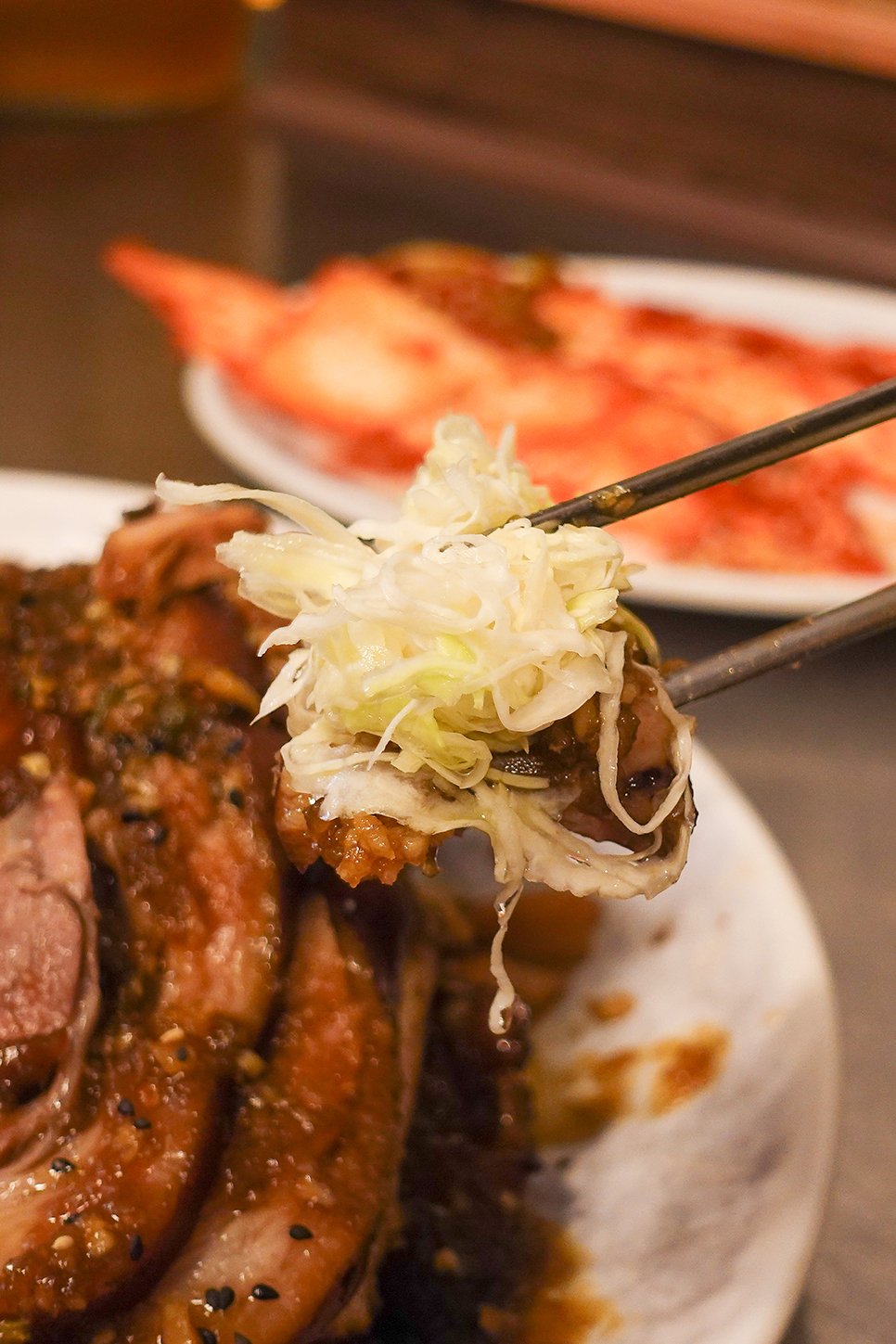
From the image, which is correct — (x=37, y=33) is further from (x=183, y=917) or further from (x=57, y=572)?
(x=183, y=917)

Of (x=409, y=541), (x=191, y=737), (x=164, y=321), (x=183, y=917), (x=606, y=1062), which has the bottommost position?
(x=164, y=321)

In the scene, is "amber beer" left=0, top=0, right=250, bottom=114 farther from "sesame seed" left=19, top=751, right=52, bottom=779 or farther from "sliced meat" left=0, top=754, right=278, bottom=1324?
"sliced meat" left=0, top=754, right=278, bottom=1324

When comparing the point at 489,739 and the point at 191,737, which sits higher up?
the point at 489,739

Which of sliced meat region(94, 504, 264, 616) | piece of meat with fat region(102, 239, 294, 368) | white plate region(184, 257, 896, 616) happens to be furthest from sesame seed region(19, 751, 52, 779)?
piece of meat with fat region(102, 239, 294, 368)

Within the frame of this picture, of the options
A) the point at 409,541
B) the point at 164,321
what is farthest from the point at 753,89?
the point at 409,541

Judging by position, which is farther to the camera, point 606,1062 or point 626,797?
point 606,1062

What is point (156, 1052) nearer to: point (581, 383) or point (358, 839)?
point (358, 839)

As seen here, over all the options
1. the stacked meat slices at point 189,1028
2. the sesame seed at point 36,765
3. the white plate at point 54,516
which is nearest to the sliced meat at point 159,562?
the stacked meat slices at point 189,1028
